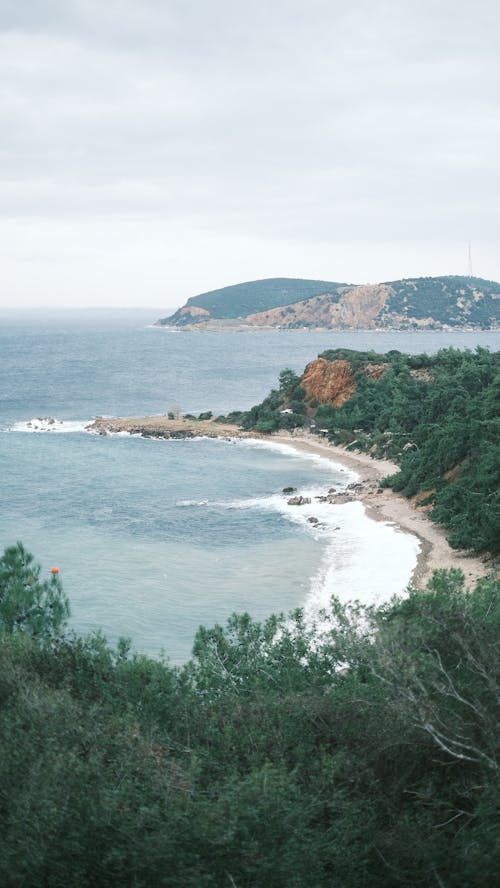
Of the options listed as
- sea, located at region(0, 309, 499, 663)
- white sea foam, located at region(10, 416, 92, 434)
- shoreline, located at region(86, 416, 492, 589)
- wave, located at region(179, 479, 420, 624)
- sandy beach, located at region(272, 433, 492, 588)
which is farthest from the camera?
white sea foam, located at region(10, 416, 92, 434)

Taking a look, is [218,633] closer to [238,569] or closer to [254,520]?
[238,569]

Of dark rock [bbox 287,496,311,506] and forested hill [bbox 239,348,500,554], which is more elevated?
forested hill [bbox 239,348,500,554]

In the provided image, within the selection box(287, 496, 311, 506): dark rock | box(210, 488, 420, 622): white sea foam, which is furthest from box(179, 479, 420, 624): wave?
box(287, 496, 311, 506): dark rock

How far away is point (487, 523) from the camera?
33406mm

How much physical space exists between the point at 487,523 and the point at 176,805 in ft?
83.7

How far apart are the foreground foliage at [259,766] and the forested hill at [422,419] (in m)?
19.4

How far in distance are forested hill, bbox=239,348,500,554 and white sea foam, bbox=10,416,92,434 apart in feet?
50.7

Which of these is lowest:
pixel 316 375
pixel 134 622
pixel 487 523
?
pixel 134 622

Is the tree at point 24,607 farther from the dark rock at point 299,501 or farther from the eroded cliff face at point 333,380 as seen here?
the eroded cliff face at point 333,380

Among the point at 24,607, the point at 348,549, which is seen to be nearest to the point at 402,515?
the point at 348,549

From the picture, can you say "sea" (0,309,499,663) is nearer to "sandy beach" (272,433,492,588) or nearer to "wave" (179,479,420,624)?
"wave" (179,479,420,624)

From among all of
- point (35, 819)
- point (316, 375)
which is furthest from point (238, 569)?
point (316, 375)

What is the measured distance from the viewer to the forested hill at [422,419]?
37.2 meters

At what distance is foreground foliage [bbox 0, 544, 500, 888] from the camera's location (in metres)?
9.88
